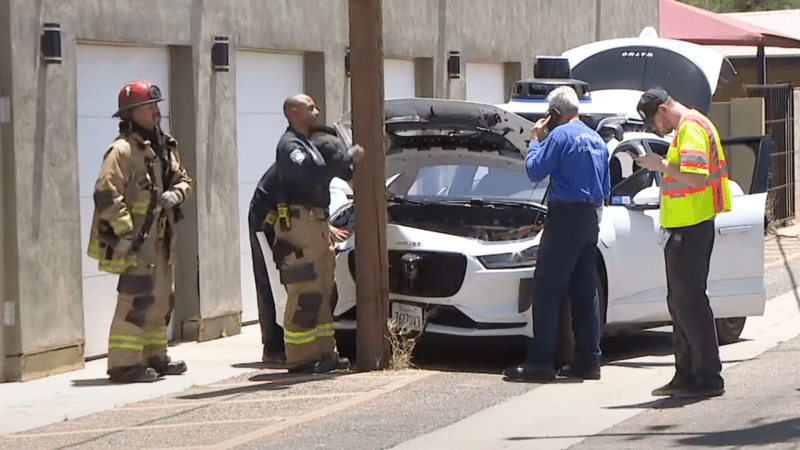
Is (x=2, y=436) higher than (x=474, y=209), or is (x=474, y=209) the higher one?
(x=474, y=209)

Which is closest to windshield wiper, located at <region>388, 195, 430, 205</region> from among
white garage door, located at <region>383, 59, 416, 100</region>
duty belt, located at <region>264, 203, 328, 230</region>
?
duty belt, located at <region>264, 203, 328, 230</region>

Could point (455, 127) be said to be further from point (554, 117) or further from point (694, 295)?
point (694, 295)

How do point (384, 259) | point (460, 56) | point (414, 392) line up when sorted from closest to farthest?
point (414, 392)
point (384, 259)
point (460, 56)

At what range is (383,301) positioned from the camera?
1057 centimetres

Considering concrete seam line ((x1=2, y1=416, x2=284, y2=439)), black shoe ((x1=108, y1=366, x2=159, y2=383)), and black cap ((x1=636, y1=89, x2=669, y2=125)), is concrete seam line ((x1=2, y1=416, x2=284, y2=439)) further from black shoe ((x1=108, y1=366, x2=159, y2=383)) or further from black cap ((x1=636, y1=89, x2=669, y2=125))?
black cap ((x1=636, y1=89, x2=669, y2=125))

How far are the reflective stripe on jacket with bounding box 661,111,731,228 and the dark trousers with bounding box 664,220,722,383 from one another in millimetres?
74

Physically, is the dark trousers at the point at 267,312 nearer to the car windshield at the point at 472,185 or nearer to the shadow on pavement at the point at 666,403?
the car windshield at the point at 472,185

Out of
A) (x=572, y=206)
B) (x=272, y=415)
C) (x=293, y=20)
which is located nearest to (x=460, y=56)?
(x=293, y=20)

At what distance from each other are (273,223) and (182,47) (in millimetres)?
2582

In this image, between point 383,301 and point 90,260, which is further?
point 90,260

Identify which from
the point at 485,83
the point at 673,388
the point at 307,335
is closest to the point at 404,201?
the point at 307,335

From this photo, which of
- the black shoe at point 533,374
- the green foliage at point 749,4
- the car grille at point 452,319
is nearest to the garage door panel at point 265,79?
the car grille at point 452,319

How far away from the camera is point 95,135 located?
11773 millimetres

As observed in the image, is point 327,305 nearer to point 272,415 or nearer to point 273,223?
point 273,223
